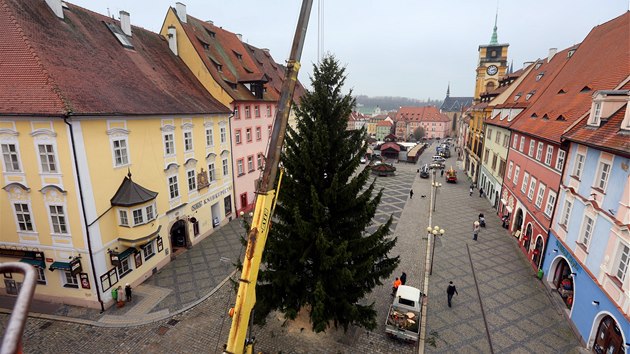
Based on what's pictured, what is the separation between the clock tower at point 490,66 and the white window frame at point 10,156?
58009 mm

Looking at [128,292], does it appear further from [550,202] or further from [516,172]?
[516,172]

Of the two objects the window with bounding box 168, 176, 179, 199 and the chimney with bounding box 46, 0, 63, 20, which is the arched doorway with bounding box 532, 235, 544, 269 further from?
the chimney with bounding box 46, 0, 63, 20

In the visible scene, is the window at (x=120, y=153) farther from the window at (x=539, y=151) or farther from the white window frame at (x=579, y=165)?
the window at (x=539, y=151)

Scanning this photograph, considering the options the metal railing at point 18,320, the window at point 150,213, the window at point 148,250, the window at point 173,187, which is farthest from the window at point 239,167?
the metal railing at point 18,320

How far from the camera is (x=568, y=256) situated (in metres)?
15.4

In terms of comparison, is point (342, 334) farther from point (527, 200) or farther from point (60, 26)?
point (60, 26)

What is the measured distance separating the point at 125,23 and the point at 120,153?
11200 mm

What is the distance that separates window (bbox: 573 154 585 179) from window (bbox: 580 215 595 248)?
2.43 m

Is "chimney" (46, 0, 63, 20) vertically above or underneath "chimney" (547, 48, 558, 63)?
underneath

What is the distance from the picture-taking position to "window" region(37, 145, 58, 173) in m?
13.5

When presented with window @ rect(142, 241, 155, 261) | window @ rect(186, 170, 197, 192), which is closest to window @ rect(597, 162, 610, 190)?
window @ rect(186, 170, 197, 192)

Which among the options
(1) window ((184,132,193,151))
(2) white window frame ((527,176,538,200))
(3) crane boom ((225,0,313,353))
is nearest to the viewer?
(3) crane boom ((225,0,313,353))

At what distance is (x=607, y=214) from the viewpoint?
12.5 m

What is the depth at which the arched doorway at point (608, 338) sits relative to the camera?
443 inches
